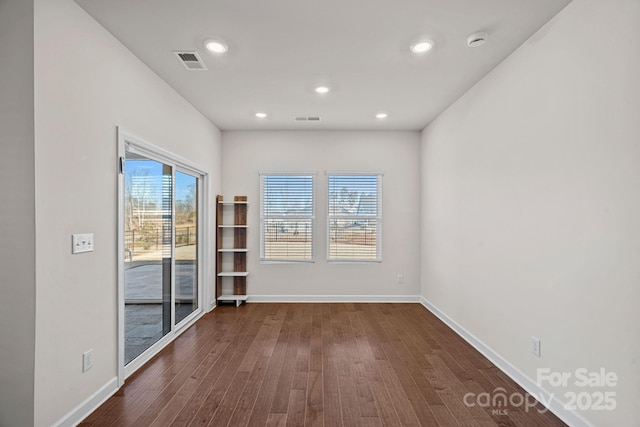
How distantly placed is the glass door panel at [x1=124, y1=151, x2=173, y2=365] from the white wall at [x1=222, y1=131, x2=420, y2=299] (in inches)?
66.7

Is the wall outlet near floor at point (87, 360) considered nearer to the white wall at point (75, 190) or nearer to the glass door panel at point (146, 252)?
the white wall at point (75, 190)

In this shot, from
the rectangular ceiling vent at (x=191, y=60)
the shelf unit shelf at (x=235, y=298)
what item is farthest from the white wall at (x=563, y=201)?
the shelf unit shelf at (x=235, y=298)

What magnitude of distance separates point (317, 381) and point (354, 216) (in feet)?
9.48

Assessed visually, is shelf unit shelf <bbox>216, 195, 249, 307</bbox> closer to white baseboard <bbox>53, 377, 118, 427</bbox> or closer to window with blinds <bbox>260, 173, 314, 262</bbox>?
window with blinds <bbox>260, 173, 314, 262</bbox>

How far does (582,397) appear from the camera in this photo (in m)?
1.95

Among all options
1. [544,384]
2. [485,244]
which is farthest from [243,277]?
[544,384]

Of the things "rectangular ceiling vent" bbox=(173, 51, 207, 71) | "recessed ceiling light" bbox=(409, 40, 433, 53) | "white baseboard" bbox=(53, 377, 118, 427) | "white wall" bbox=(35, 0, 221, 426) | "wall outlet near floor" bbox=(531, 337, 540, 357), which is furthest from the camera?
"rectangular ceiling vent" bbox=(173, 51, 207, 71)

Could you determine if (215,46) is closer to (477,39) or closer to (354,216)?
(477,39)

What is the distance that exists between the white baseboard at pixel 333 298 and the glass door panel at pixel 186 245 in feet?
3.64

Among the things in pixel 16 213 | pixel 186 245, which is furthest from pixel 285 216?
pixel 16 213

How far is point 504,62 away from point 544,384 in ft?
8.62

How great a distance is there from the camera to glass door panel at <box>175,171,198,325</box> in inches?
147

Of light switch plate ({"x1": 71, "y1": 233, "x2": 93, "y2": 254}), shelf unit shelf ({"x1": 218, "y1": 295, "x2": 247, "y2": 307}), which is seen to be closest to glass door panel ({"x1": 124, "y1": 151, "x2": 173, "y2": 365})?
light switch plate ({"x1": 71, "y1": 233, "x2": 93, "y2": 254})

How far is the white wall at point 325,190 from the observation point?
5059 mm
